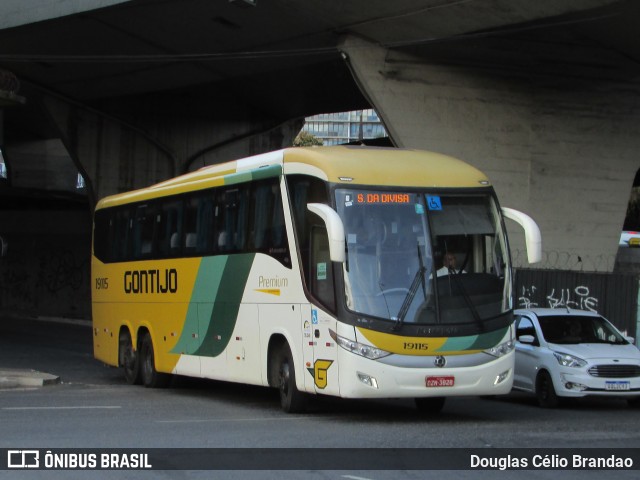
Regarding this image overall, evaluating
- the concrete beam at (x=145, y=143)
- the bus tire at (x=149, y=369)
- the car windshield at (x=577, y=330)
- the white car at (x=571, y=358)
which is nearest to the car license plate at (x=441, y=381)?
the white car at (x=571, y=358)

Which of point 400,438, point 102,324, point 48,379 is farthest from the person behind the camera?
point 102,324

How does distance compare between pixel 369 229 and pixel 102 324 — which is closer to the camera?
pixel 369 229

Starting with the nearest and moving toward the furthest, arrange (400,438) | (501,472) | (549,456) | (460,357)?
1. (501,472)
2. (549,456)
3. (400,438)
4. (460,357)

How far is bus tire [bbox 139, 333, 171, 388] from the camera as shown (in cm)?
1964

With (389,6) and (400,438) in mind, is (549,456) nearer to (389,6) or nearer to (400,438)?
(400,438)

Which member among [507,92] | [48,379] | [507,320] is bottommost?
[48,379]

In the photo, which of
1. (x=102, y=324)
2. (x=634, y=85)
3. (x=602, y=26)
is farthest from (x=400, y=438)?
(x=634, y=85)

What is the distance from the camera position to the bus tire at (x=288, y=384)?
1424cm

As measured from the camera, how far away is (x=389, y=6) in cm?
2469

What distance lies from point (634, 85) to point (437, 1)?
8.41m

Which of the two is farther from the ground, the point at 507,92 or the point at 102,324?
the point at 507,92

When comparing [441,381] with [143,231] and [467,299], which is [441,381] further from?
[143,231]

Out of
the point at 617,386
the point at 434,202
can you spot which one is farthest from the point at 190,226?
the point at 617,386

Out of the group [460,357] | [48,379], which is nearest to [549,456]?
[460,357]
